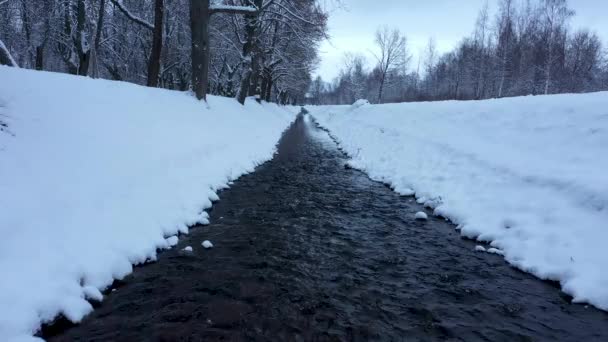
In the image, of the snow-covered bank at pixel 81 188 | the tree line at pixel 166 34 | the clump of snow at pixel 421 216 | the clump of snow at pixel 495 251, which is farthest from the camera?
the tree line at pixel 166 34

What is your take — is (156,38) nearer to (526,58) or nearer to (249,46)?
(249,46)

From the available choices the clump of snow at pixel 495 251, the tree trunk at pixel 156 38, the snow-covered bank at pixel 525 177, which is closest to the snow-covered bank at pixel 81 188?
the tree trunk at pixel 156 38

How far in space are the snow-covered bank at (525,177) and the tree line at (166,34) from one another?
287 inches

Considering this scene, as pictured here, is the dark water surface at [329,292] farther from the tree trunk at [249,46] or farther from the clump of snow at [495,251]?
the tree trunk at [249,46]

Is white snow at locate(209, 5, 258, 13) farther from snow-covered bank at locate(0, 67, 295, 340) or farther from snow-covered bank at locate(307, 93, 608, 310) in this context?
snow-covered bank at locate(307, 93, 608, 310)

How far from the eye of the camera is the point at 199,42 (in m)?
14.7

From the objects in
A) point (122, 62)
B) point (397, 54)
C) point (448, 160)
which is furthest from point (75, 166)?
point (397, 54)

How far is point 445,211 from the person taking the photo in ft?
27.1

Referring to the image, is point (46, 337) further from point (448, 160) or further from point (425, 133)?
point (425, 133)

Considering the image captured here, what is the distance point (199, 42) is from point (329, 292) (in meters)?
13.0

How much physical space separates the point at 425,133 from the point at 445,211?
339 inches

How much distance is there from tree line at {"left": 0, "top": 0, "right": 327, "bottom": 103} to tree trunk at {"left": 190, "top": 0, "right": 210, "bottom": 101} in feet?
0.12

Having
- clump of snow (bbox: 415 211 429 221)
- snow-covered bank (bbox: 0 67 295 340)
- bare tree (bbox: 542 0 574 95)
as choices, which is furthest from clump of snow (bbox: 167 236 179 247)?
bare tree (bbox: 542 0 574 95)

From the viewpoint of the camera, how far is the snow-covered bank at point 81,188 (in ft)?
12.4
